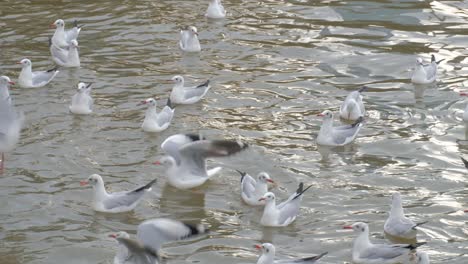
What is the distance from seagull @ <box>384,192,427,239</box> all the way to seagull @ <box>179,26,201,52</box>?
7.83 m

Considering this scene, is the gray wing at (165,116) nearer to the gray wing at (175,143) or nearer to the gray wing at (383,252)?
the gray wing at (175,143)

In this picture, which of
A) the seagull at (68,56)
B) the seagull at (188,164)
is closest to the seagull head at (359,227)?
the seagull at (188,164)

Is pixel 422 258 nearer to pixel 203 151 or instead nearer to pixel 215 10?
pixel 203 151

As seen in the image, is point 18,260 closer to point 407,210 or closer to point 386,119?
point 407,210

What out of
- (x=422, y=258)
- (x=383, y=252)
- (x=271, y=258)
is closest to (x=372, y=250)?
(x=383, y=252)

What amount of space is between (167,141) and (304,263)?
3.94m

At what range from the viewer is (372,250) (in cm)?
1271

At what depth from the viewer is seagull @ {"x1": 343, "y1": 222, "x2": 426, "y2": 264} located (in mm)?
12656

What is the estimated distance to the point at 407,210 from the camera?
1414cm

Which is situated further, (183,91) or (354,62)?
(354,62)

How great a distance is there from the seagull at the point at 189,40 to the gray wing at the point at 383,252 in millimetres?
8495

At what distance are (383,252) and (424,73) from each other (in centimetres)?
687

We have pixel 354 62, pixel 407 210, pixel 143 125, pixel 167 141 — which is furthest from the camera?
pixel 354 62

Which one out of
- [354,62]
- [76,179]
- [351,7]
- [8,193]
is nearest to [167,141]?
[76,179]
